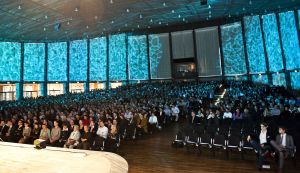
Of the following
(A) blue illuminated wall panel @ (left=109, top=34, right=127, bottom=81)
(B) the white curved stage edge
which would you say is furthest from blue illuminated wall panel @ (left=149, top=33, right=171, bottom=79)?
(B) the white curved stage edge

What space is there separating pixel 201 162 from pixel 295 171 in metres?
2.12

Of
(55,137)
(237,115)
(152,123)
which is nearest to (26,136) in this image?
(55,137)

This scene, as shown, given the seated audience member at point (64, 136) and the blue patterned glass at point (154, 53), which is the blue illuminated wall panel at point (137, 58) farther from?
the seated audience member at point (64, 136)

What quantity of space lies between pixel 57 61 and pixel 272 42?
23.6 meters

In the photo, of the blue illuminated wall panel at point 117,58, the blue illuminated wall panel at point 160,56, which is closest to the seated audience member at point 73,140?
the blue illuminated wall panel at point 160,56

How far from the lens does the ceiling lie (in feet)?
58.8

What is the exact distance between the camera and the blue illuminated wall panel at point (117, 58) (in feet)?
95.5

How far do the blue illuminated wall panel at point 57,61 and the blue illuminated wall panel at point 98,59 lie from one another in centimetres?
338

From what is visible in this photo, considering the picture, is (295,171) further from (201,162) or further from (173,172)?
(173,172)

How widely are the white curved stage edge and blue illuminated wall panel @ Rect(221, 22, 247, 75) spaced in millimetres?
23237

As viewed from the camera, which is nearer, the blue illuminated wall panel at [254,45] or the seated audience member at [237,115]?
the seated audience member at [237,115]

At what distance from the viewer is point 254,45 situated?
24266 mm

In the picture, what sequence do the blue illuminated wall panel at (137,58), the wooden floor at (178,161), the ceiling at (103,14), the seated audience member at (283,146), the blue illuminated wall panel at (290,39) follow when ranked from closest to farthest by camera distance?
the seated audience member at (283,146) < the wooden floor at (178,161) < the ceiling at (103,14) < the blue illuminated wall panel at (290,39) < the blue illuminated wall panel at (137,58)

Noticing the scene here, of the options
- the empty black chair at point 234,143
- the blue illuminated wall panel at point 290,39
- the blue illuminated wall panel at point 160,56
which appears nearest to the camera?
the empty black chair at point 234,143
